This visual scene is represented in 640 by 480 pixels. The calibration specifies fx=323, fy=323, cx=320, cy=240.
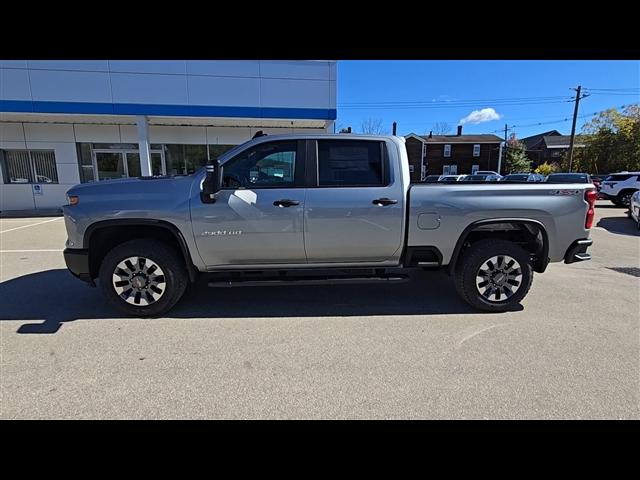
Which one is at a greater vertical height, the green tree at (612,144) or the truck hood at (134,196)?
the green tree at (612,144)

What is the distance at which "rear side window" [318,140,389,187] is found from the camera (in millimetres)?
3693

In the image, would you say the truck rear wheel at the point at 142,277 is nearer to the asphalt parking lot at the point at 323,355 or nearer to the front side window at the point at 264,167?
the asphalt parking lot at the point at 323,355

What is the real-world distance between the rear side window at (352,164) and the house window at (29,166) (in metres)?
15.8

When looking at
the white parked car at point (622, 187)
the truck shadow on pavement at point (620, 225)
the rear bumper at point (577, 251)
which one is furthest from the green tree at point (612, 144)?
the rear bumper at point (577, 251)

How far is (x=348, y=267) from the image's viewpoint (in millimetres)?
3869

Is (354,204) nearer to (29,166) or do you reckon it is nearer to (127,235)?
(127,235)

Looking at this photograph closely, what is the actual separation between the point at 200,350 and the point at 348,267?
5.99 feet

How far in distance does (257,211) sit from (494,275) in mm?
2855

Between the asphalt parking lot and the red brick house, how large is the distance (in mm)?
43872

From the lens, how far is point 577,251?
12.5ft

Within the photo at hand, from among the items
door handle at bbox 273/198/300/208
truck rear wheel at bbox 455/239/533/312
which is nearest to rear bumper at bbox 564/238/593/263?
truck rear wheel at bbox 455/239/533/312

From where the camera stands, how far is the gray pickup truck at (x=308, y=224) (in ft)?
11.6
